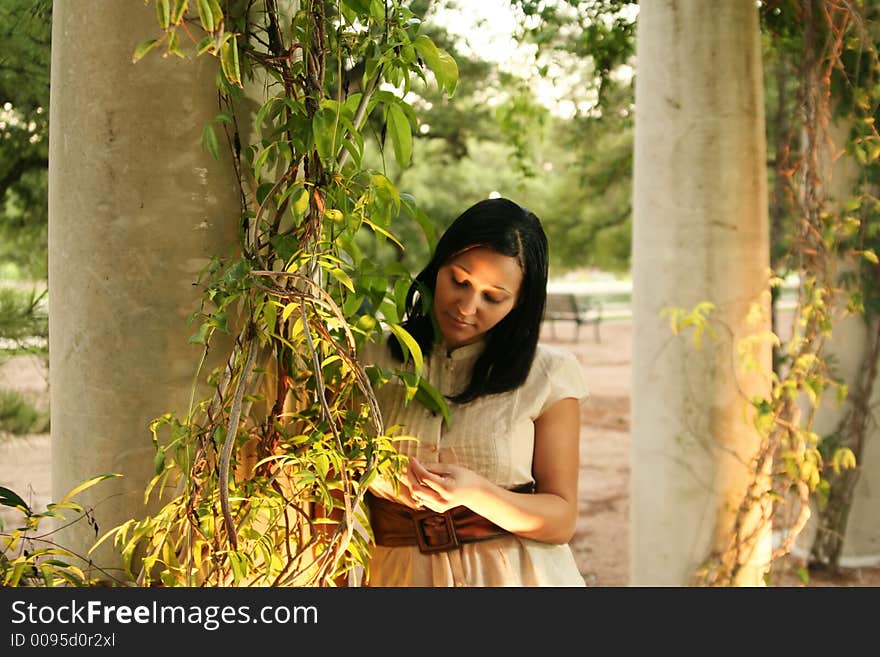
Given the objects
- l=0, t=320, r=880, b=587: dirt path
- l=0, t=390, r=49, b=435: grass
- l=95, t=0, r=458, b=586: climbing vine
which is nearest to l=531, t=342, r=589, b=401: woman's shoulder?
l=95, t=0, r=458, b=586: climbing vine

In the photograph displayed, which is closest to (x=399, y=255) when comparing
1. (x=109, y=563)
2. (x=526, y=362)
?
(x=526, y=362)

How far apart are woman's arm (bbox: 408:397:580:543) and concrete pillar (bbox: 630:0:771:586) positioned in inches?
43.0

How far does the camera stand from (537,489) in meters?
1.40

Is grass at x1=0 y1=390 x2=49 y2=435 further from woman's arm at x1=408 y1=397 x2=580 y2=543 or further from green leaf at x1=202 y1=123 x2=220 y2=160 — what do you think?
green leaf at x1=202 y1=123 x2=220 y2=160

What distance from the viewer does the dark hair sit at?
1.33 m

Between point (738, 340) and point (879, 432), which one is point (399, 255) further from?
point (738, 340)

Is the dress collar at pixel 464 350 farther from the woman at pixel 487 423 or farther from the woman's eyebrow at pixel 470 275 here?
the woman's eyebrow at pixel 470 275

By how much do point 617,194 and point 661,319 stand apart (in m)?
5.04

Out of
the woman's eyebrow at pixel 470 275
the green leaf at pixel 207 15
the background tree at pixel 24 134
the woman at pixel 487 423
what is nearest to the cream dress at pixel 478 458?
the woman at pixel 487 423

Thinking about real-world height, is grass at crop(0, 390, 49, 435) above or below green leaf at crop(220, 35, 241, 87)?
below

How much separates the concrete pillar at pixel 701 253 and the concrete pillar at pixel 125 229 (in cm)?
162

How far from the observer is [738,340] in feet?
7.75

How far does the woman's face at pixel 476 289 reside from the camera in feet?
4.33

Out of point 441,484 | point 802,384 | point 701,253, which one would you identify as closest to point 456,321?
point 441,484
